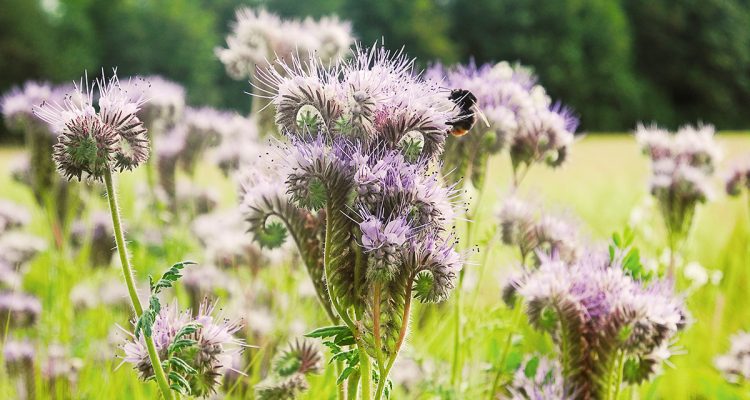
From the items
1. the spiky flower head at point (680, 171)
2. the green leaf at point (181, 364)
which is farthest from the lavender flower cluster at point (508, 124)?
the green leaf at point (181, 364)

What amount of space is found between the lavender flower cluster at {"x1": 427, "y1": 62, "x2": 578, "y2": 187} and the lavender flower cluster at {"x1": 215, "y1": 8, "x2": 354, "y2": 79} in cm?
114

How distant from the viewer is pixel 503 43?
46.2 m

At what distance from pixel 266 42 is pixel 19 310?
5.68ft

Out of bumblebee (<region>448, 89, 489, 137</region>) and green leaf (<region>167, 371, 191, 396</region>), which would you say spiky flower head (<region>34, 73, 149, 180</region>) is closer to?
green leaf (<region>167, 371, 191, 396</region>)

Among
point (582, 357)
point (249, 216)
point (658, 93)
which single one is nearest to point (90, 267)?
point (249, 216)

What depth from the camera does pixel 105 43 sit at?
144ft

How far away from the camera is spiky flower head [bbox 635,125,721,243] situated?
12.9ft

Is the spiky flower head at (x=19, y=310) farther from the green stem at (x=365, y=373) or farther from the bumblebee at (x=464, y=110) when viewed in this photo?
the green stem at (x=365, y=373)

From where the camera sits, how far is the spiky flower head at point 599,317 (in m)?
2.34

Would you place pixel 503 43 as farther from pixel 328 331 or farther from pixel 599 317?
pixel 328 331

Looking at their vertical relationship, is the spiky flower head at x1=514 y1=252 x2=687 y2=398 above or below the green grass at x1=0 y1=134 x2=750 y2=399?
below

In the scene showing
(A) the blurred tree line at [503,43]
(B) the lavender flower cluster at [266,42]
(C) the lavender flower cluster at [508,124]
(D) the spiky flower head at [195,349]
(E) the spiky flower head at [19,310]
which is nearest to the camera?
(D) the spiky flower head at [195,349]

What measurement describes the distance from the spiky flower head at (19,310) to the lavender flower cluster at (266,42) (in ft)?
4.79

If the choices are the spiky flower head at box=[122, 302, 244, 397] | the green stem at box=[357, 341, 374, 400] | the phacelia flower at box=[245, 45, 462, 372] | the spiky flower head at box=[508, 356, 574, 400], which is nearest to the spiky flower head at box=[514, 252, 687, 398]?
the spiky flower head at box=[508, 356, 574, 400]
